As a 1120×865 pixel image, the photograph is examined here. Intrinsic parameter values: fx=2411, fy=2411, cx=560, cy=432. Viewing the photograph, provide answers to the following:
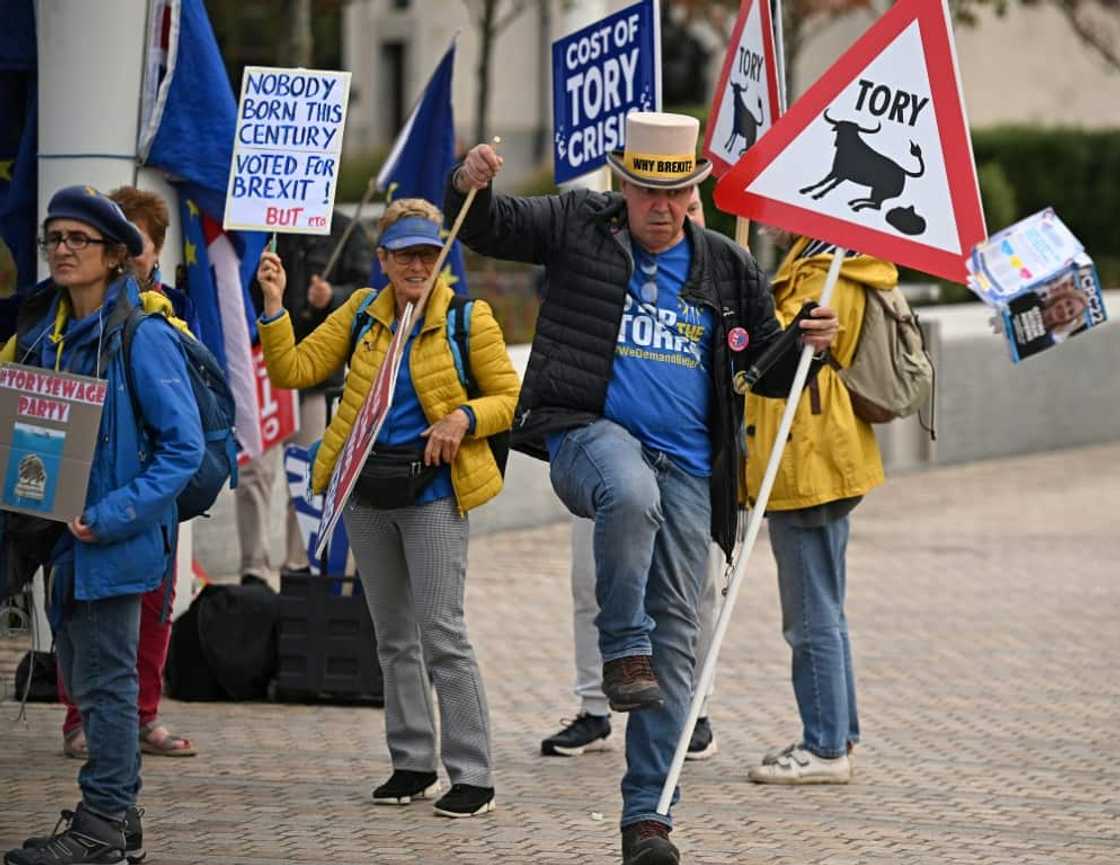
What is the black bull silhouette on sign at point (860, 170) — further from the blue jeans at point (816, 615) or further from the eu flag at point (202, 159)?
the eu flag at point (202, 159)

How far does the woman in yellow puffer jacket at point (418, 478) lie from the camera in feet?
23.6

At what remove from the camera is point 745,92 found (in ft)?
26.0

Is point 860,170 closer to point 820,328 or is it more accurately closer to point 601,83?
point 820,328

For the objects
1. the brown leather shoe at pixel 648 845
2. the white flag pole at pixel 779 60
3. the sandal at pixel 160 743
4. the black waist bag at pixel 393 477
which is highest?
the white flag pole at pixel 779 60

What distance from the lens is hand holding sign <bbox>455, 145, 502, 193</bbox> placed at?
620cm

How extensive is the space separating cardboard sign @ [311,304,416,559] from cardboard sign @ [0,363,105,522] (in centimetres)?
95

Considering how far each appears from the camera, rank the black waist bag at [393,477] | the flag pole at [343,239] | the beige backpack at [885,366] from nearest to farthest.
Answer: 1. the black waist bag at [393,477]
2. the beige backpack at [885,366]
3. the flag pole at [343,239]

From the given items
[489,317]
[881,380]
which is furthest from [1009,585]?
[489,317]

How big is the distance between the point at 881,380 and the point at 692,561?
154cm

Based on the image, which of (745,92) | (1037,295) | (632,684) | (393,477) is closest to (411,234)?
(393,477)

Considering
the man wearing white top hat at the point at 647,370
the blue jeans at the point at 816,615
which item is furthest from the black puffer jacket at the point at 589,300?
the blue jeans at the point at 816,615

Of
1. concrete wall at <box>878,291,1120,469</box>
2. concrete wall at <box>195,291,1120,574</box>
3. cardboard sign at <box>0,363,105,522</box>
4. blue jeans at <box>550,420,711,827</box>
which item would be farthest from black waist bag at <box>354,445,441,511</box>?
concrete wall at <box>878,291,1120,469</box>

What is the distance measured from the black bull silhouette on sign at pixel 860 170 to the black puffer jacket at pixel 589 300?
1.09 ft

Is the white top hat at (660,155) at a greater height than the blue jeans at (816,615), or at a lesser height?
greater
